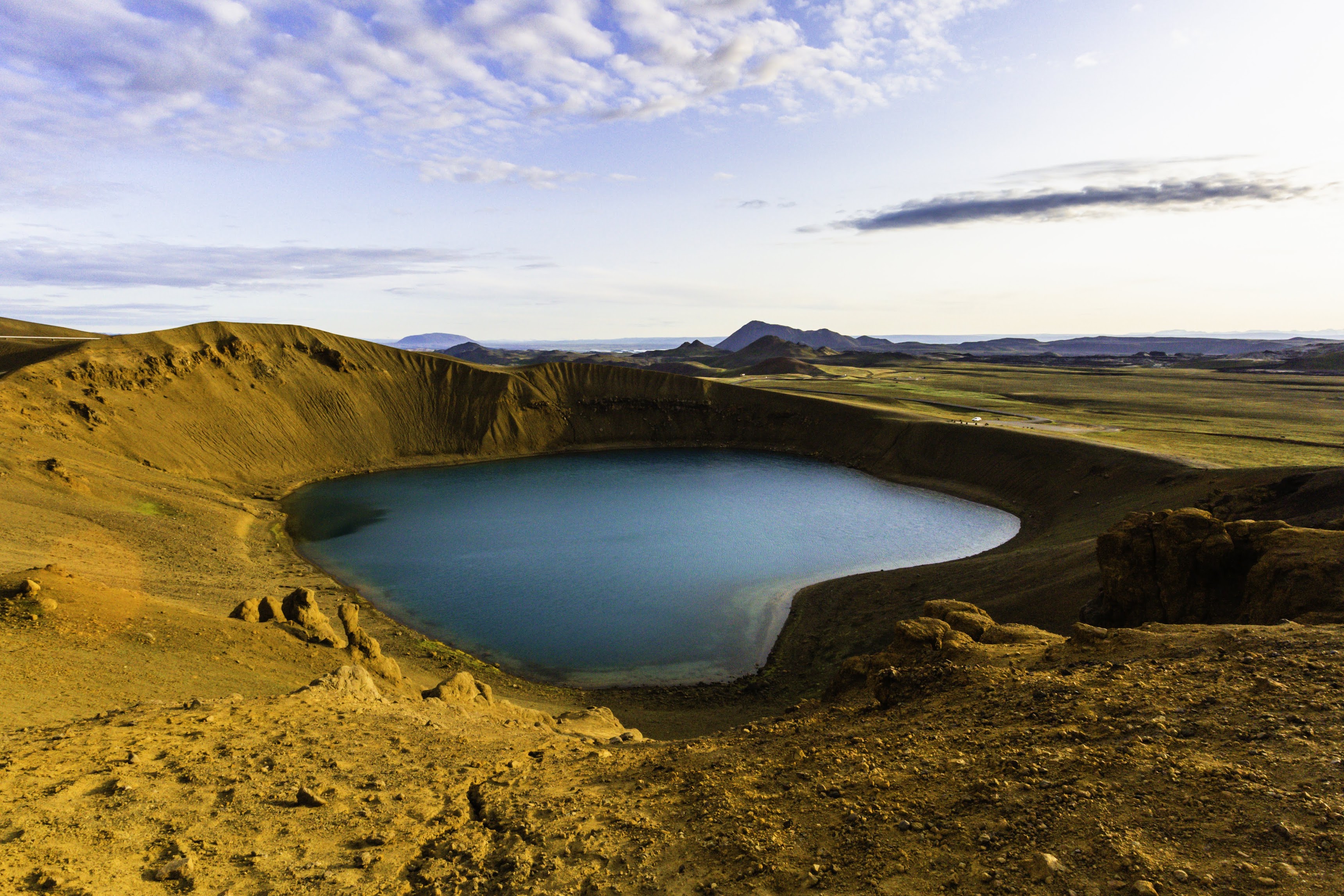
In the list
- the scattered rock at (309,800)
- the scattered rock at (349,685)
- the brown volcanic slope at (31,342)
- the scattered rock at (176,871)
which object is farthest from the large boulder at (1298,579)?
the brown volcanic slope at (31,342)

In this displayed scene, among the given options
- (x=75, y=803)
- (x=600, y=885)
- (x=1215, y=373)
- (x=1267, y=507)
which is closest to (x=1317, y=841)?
(x=600, y=885)

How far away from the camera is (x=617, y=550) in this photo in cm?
3256

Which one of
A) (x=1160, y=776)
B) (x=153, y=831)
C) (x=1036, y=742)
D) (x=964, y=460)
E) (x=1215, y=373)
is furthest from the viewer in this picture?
(x=1215, y=373)

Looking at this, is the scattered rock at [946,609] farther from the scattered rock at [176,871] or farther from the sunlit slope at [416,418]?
the sunlit slope at [416,418]

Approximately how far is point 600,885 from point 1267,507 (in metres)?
26.4

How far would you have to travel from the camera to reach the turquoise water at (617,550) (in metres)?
22.5

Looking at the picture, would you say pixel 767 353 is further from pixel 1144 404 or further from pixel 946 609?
pixel 946 609

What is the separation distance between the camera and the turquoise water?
2245cm

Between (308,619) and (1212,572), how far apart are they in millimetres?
21872

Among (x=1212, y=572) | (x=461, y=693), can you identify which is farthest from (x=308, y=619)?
(x=1212, y=572)

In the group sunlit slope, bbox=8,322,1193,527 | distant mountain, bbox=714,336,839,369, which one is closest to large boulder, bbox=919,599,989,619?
sunlit slope, bbox=8,322,1193,527

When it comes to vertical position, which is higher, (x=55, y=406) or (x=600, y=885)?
(x=55, y=406)

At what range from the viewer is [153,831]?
7203 mm

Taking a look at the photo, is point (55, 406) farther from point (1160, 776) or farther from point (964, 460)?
point (964, 460)
